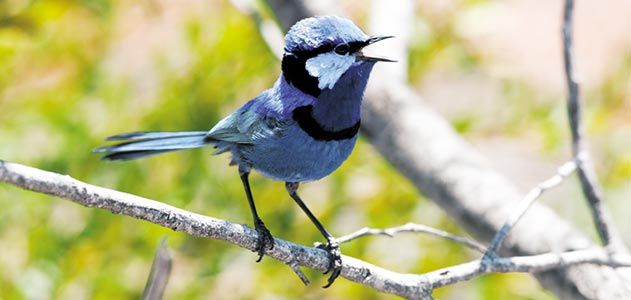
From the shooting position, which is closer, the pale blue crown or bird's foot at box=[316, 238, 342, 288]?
the pale blue crown

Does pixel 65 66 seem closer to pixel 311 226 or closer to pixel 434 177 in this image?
pixel 311 226

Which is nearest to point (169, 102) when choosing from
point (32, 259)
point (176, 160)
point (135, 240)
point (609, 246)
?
point (176, 160)

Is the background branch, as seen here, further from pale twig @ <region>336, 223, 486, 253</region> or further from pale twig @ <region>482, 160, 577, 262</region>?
pale twig @ <region>336, 223, 486, 253</region>

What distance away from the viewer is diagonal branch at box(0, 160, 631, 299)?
109 cm

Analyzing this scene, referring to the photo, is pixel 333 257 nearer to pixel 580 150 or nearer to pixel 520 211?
pixel 520 211

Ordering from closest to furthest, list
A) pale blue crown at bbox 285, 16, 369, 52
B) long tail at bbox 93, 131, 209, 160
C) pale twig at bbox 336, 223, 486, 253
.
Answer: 1. pale blue crown at bbox 285, 16, 369, 52
2. long tail at bbox 93, 131, 209, 160
3. pale twig at bbox 336, 223, 486, 253

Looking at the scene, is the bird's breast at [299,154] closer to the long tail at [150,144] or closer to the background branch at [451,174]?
the long tail at [150,144]

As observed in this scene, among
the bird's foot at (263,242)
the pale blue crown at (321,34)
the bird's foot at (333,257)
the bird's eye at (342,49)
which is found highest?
the pale blue crown at (321,34)

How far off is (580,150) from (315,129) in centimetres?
67

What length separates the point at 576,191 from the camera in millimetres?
3205

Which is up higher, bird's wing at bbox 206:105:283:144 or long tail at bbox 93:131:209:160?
bird's wing at bbox 206:105:283:144

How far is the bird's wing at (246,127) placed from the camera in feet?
5.20

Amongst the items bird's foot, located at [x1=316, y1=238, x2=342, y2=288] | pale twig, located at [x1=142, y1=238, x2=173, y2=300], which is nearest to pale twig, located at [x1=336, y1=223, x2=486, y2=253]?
bird's foot, located at [x1=316, y1=238, x2=342, y2=288]

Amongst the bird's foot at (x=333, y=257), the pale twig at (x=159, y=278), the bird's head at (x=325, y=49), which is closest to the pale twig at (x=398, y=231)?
the bird's foot at (x=333, y=257)
